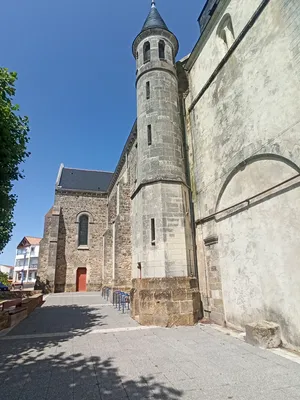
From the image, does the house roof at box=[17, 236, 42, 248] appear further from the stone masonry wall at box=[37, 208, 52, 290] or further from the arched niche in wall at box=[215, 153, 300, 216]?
the arched niche in wall at box=[215, 153, 300, 216]

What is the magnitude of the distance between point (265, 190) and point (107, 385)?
5187 mm

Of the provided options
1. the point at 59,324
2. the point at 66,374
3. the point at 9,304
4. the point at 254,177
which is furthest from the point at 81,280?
the point at 254,177

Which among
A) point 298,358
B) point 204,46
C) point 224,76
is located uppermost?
point 204,46

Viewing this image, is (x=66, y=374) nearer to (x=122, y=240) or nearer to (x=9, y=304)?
(x=9, y=304)

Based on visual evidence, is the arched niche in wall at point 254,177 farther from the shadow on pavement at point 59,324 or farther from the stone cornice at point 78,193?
the stone cornice at point 78,193

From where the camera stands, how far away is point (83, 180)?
2931 cm

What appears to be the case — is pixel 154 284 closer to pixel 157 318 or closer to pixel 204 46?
pixel 157 318

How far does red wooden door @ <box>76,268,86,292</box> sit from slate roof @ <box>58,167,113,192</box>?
29.5ft

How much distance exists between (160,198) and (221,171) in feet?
7.69

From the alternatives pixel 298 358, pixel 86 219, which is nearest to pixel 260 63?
pixel 298 358

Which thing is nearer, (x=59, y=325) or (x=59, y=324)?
(x=59, y=325)

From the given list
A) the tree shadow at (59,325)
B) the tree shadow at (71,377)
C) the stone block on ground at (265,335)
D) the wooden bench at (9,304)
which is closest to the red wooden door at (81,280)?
the tree shadow at (59,325)

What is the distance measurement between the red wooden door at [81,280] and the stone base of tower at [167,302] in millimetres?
17519

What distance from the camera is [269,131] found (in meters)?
5.97
